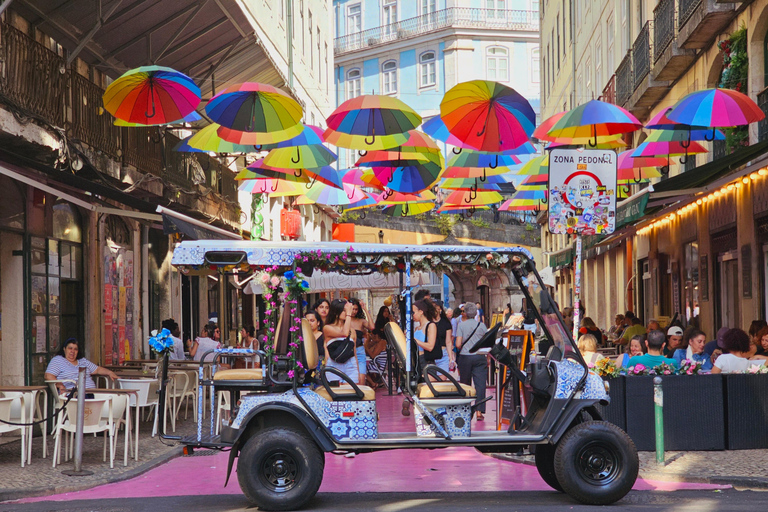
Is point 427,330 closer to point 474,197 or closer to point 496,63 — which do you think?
point 474,197

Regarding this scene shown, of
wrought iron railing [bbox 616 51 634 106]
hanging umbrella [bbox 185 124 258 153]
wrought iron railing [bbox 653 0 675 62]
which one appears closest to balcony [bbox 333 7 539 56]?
wrought iron railing [bbox 616 51 634 106]

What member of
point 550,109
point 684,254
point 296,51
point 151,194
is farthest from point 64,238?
point 550,109

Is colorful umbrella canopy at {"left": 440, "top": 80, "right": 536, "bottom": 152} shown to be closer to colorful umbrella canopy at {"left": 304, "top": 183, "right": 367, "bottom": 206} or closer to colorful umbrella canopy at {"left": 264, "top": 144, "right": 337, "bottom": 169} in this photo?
colorful umbrella canopy at {"left": 264, "top": 144, "right": 337, "bottom": 169}

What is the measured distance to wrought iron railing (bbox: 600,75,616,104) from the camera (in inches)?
1059

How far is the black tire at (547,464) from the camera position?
870 centimetres

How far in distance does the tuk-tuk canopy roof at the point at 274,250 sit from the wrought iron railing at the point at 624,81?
1632 cm

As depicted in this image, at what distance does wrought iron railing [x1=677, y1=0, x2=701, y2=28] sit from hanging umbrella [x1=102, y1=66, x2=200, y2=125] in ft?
30.0

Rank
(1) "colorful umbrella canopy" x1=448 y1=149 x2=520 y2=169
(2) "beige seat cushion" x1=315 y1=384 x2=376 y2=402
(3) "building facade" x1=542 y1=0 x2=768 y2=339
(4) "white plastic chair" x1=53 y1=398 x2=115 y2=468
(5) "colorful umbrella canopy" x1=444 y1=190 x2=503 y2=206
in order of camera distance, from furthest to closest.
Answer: (5) "colorful umbrella canopy" x1=444 y1=190 x2=503 y2=206 < (1) "colorful umbrella canopy" x1=448 y1=149 x2=520 y2=169 < (3) "building facade" x1=542 y1=0 x2=768 y2=339 < (4) "white plastic chair" x1=53 y1=398 x2=115 y2=468 < (2) "beige seat cushion" x1=315 y1=384 x2=376 y2=402

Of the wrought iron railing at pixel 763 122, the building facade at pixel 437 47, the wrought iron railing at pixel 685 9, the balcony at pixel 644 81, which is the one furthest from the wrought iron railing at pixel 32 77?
the building facade at pixel 437 47

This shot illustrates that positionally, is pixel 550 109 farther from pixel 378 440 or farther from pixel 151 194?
pixel 378 440

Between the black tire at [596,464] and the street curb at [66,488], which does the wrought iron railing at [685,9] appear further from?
the street curb at [66,488]

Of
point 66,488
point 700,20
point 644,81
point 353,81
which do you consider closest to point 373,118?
point 700,20

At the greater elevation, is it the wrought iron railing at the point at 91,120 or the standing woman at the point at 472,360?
the wrought iron railing at the point at 91,120

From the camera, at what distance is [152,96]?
1197 cm
